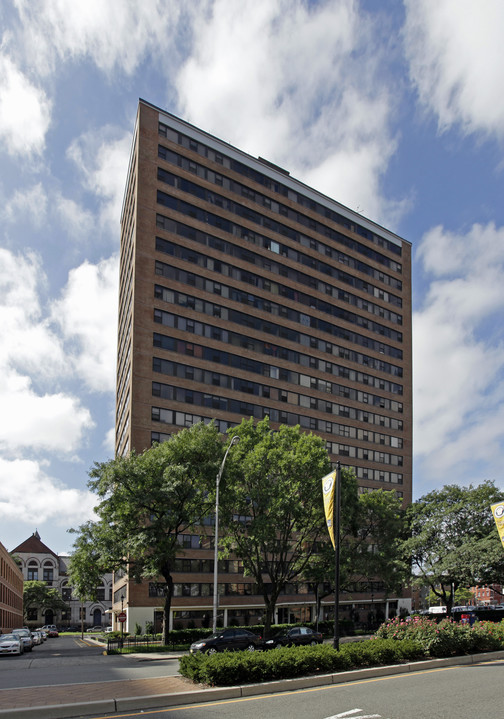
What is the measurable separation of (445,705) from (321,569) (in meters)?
29.7

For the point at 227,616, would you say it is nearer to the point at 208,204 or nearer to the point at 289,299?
the point at 289,299

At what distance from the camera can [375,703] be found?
42.8ft

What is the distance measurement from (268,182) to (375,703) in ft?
215

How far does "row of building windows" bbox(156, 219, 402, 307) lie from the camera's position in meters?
60.8

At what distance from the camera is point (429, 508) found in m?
56.4

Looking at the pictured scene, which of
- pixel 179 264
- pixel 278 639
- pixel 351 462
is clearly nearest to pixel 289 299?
pixel 179 264

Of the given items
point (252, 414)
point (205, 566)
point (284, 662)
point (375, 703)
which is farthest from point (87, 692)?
point (252, 414)

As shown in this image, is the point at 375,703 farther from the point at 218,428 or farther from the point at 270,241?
the point at 270,241

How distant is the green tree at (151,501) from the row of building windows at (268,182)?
1413 inches

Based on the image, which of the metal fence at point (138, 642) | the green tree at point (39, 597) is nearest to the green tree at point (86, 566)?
the metal fence at point (138, 642)

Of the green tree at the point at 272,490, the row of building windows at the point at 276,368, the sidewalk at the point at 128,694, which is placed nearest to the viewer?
the sidewalk at the point at 128,694

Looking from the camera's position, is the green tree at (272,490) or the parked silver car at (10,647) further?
the parked silver car at (10,647)

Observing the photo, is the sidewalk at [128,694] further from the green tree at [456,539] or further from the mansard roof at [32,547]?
the mansard roof at [32,547]

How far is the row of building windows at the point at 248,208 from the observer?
204 feet
